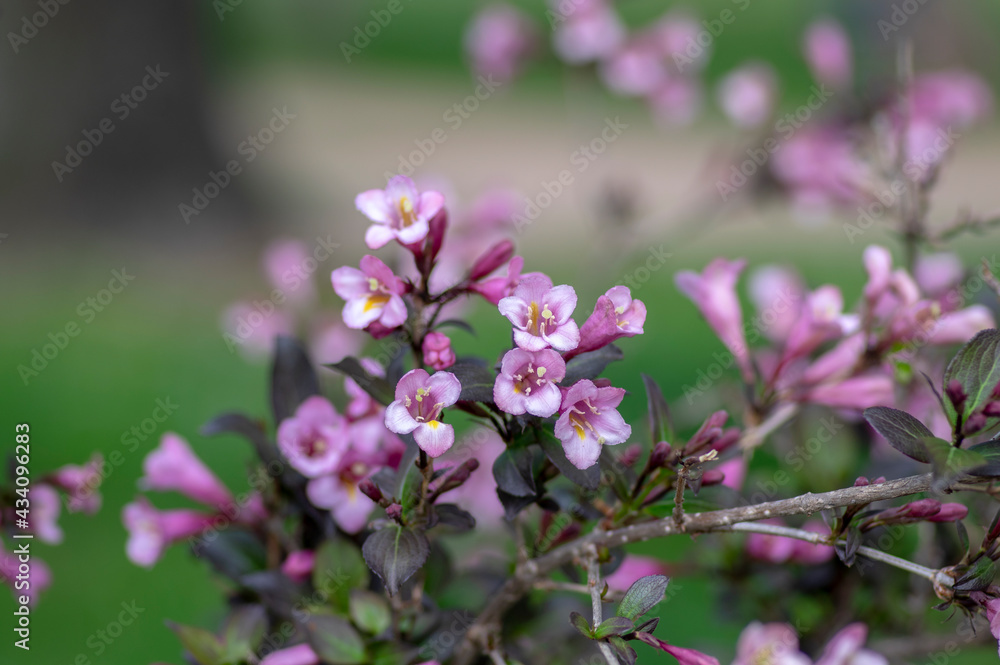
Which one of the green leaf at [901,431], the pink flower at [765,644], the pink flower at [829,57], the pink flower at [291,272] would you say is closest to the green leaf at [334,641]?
the pink flower at [765,644]

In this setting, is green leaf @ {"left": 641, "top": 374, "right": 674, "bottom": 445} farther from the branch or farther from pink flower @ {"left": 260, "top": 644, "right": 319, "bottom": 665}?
pink flower @ {"left": 260, "top": 644, "right": 319, "bottom": 665}

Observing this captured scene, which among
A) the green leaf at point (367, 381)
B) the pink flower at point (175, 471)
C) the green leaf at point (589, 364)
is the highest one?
the green leaf at point (367, 381)

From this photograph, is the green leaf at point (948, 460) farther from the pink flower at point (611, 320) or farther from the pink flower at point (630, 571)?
the pink flower at point (630, 571)

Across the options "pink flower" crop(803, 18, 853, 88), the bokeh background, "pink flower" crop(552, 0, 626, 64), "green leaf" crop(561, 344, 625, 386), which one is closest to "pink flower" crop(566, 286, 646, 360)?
"green leaf" crop(561, 344, 625, 386)

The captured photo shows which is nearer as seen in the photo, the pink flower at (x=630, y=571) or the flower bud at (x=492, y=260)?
the flower bud at (x=492, y=260)

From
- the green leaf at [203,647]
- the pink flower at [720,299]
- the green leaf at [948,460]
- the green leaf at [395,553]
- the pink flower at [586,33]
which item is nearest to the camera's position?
the green leaf at [948,460]

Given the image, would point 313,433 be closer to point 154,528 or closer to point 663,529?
point 154,528
